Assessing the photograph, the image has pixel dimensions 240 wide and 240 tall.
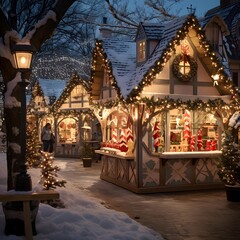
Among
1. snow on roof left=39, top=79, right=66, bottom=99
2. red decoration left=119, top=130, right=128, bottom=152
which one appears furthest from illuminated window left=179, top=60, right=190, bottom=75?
snow on roof left=39, top=79, right=66, bottom=99

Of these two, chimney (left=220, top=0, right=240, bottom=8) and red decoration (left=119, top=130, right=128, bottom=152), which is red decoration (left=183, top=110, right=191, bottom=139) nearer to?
red decoration (left=119, top=130, right=128, bottom=152)

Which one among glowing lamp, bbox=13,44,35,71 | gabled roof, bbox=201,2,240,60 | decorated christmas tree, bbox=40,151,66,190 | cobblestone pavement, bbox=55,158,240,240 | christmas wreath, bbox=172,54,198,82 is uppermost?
gabled roof, bbox=201,2,240,60

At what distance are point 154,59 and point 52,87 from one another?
761 inches

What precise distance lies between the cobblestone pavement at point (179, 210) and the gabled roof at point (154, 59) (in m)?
3.03

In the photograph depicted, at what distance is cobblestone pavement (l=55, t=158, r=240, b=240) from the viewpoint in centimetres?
924

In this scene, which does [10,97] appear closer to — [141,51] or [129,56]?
[141,51]

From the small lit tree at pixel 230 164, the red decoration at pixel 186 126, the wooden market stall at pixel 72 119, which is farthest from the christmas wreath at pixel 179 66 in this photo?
the wooden market stall at pixel 72 119

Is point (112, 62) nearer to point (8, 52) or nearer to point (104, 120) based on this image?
point (104, 120)

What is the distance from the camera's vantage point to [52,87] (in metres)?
32.5

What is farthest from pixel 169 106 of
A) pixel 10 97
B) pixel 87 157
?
pixel 87 157

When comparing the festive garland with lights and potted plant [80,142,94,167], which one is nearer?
the festive garland with lights

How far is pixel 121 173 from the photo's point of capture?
50.8ft

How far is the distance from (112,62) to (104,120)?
104 inches

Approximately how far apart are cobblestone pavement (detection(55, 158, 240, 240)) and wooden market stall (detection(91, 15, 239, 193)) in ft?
2.29
